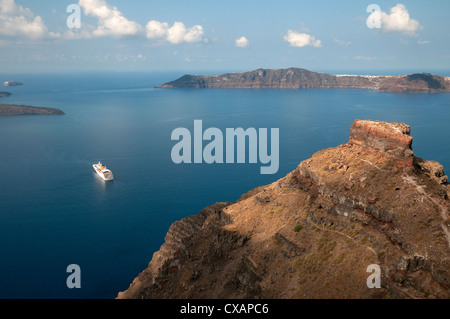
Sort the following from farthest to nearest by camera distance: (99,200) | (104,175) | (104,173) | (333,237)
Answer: (104,175) < (104,173) < (99,200) < (333,237)

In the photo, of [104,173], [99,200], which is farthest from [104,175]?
[99,200]

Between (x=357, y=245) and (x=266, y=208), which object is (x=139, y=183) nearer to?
(x=266, y=208)

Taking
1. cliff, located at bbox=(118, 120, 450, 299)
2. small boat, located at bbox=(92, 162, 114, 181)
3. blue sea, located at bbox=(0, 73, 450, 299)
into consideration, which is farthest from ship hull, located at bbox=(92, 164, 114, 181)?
cliff, located at bbox=(118, 120, 450, 299)

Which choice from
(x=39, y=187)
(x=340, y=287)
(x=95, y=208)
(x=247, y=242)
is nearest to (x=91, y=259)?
(x=95, y=208)

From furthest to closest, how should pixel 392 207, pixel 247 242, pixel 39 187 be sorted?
pixel 39 187
pixel 247 242
pixel 392 207

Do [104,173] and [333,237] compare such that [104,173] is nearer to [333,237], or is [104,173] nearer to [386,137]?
[333,237]

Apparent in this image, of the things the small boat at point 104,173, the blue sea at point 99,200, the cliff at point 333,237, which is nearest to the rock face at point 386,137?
the cliff at point 333,237

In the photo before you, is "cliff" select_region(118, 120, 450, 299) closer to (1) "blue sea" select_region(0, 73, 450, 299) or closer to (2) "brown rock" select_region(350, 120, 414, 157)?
(2) "brown rock" select_region(350, 120, 414, 157)

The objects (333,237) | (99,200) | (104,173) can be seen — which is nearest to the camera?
(333,237)
